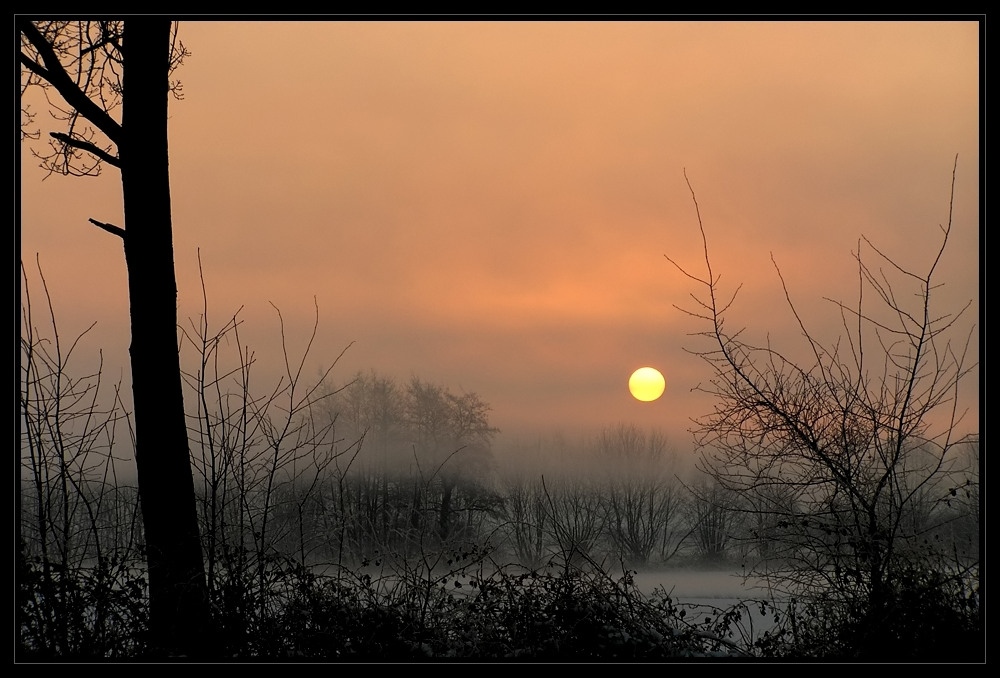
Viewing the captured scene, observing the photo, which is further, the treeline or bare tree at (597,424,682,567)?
bare tree at (597,424,682,567)

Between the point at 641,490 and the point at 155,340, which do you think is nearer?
the point at 155,340

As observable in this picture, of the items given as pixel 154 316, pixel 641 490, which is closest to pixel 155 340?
pixel 154 316

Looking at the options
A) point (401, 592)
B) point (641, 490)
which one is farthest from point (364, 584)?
point (641, 490)

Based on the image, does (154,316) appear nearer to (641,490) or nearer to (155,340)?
(155,340)

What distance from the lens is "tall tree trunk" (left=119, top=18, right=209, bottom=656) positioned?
5.86 m

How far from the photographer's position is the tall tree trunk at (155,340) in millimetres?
5855

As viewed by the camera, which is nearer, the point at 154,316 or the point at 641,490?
the point at 154,316

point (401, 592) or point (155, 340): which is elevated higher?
point (155, 340)

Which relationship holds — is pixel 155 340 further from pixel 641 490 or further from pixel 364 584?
pixel 641 490

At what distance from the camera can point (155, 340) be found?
19.7ft

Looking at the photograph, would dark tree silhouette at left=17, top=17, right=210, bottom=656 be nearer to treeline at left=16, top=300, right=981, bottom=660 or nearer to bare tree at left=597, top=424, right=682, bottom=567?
treeline at left=16, top=300, right=981, bottom=660

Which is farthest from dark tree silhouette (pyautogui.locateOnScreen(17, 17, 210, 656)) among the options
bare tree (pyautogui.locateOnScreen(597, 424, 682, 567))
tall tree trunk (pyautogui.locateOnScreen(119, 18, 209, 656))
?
bare tree (pyautogui.locateOnScreen(597, 424, 682, 567))

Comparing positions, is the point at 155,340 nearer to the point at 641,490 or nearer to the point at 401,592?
the point at 401,592
